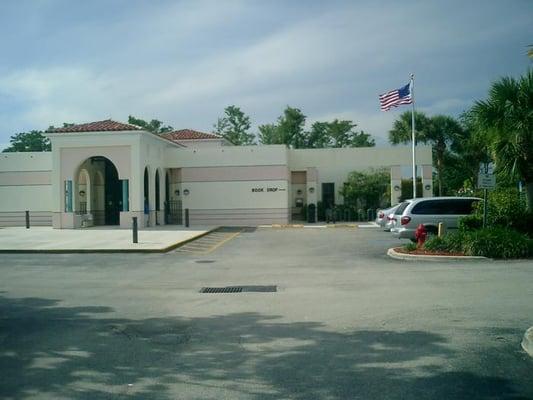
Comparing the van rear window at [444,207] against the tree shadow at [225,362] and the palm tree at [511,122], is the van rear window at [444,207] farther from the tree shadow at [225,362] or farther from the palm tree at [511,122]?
the tree shadow at [225,362]

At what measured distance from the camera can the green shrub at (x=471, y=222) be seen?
17.5m

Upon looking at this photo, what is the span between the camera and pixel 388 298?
9.99 metres

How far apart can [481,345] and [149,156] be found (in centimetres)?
2678

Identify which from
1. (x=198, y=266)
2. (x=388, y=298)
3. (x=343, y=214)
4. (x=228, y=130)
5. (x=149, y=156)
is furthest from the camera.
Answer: (x=228, y=130)

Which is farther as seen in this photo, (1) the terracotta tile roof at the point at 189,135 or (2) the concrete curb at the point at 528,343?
(1) the terracotta tile roof at the point at 189,135

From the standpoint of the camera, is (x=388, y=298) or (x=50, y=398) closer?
(x=50, y=398)

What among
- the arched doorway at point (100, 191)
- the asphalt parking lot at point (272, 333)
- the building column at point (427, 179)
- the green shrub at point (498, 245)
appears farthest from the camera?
the building column at point (427, 179)

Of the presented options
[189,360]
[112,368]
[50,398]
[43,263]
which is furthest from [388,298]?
[43,263]

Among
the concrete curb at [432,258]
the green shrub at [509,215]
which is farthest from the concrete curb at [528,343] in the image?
the green shrub at [509,215]

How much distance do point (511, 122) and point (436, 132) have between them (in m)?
19.4

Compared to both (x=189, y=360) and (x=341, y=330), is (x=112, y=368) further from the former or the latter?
(x=341, y=330)

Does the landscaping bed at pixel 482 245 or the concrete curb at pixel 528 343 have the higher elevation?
the landscaping bed at pixel 482 245

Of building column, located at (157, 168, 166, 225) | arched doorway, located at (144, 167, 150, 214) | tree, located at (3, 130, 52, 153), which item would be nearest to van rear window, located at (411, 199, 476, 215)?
arched doorway, located at (144, 167, 150, 214)

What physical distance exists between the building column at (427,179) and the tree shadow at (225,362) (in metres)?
27.5
